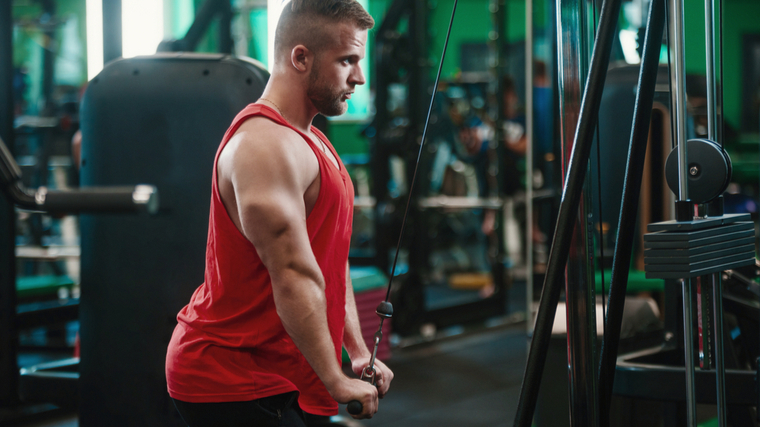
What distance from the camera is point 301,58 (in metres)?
1.25

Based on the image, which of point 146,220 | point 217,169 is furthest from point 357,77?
point 146,220

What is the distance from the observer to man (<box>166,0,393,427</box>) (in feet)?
3.76

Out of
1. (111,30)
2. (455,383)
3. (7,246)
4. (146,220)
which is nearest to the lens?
(146,220)

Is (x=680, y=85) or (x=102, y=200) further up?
(x=680, y=85)

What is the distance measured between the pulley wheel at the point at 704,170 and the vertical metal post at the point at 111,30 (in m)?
1.73

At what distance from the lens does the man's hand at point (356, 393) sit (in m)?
1.13

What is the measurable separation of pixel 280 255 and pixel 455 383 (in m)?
3.01

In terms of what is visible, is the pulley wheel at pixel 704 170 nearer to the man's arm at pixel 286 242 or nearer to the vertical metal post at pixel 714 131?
the vertical metal post at pixel 714 131

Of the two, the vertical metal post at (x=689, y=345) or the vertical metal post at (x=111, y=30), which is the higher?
the vertical metal post at (x=111, y=30)

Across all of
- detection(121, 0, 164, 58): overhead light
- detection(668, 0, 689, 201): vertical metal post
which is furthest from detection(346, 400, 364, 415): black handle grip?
detection(121, 0, 164, 58): overhead light

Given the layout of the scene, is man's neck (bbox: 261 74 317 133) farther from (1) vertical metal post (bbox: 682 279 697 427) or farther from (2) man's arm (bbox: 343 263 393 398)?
(1) vertical metal post (bbox: 682 279 697 427)

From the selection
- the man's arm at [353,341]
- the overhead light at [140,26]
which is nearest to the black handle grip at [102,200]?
the man's arm at [353,341]

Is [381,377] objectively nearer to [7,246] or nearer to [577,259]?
[577,259]

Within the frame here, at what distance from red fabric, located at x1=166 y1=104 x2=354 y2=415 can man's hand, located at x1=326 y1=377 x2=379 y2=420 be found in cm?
7
